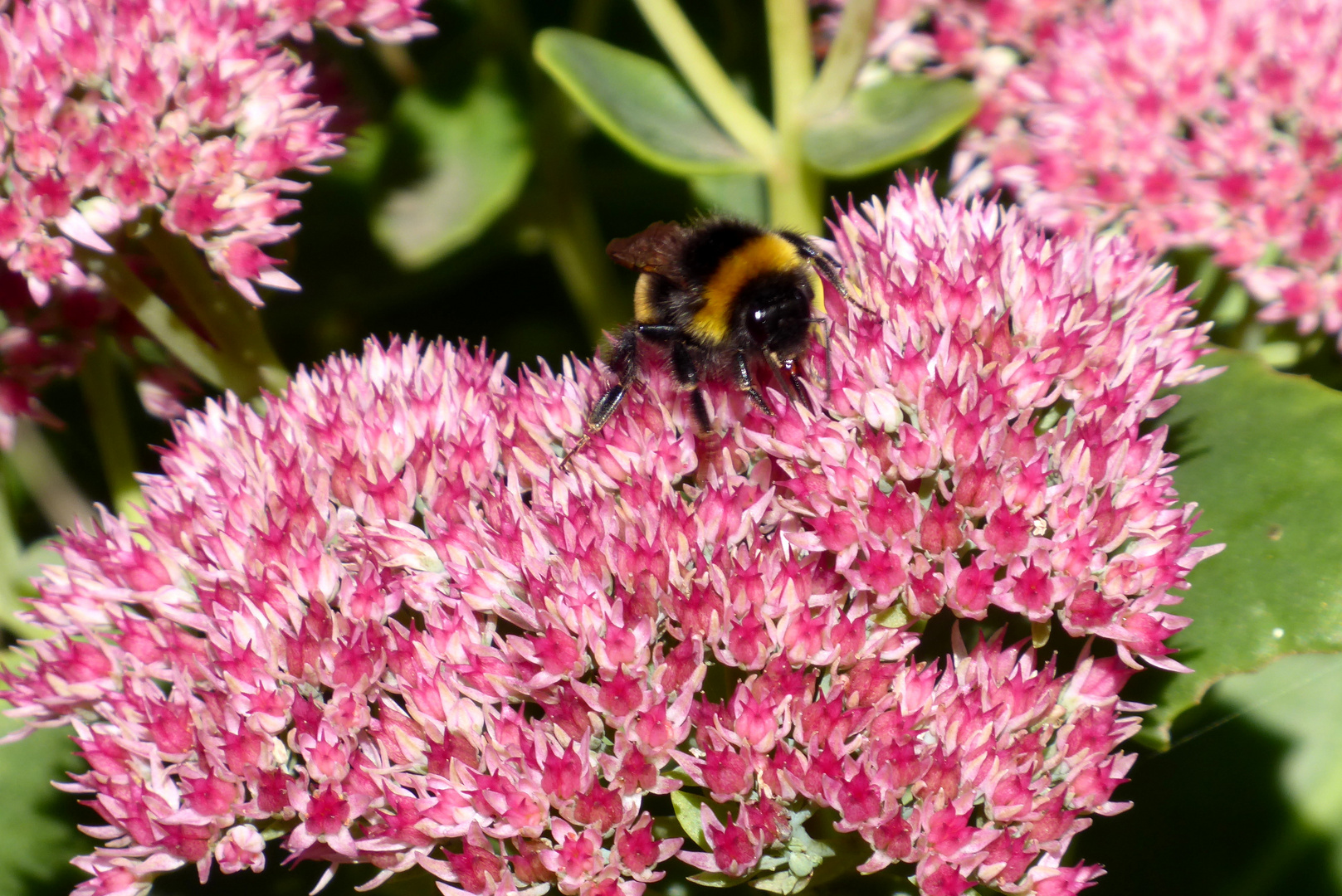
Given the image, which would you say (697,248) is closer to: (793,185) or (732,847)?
(793,185)

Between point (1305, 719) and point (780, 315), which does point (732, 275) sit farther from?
point (1305, 719)

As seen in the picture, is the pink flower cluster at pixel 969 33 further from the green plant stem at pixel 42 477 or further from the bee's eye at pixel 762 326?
the green plant stem at pixel 42 477

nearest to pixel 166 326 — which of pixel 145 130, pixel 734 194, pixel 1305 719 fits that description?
pixel 145 130

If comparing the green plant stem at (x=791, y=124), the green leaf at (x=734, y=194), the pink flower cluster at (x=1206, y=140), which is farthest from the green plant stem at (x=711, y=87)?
the pink flower cluster at (x=1206, y=140)

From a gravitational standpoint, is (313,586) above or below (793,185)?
below

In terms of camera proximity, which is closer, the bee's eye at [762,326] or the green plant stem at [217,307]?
the bee's eye at [762,326]

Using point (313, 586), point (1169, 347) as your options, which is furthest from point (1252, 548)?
point (313, 586)

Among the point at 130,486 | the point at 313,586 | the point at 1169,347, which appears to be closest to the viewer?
the point at 313,586
